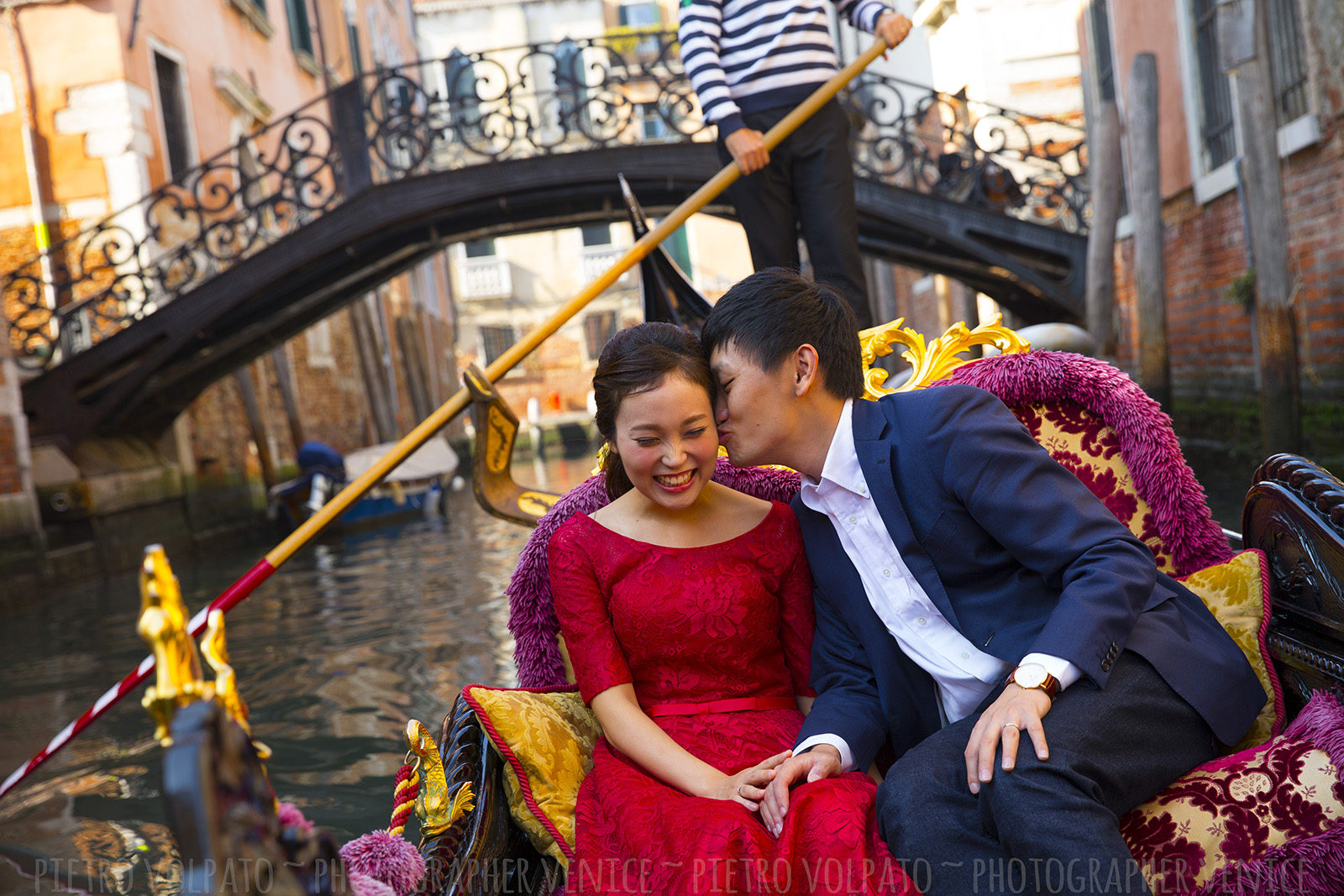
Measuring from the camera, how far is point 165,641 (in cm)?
72

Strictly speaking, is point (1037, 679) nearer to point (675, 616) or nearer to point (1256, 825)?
point (1256, 825)

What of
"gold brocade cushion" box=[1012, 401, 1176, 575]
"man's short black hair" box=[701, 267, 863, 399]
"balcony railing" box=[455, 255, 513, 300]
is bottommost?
"gold brocade cushion" box=[1012, 401, 1176, 575]

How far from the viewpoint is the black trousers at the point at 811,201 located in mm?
2939

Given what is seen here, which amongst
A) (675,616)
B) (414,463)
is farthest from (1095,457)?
(414,463)

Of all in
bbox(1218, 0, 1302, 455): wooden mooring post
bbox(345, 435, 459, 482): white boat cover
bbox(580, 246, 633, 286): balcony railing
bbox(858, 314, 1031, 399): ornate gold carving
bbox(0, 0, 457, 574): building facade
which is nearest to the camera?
bbox(858, 314, 1031, 399): ornate gold carving

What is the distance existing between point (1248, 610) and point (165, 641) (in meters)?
1.20

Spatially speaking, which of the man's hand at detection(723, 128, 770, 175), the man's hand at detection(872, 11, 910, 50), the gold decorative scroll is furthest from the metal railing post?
the gold decorative scroll

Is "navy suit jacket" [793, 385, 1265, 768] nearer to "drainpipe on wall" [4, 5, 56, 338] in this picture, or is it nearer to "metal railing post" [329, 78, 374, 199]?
"metal railing post" [329, 78, 374, 199]

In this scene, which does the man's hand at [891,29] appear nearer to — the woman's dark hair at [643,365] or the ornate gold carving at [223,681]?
the woman's dark hair at [643,365]

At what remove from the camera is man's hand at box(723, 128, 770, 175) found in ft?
9.09

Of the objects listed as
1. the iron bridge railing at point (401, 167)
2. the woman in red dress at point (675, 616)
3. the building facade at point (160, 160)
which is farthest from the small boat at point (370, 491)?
the woman in red dress at point (675, 616)

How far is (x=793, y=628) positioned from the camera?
1445 millimetres

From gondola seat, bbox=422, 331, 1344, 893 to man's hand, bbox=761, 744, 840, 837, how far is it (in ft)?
0.77

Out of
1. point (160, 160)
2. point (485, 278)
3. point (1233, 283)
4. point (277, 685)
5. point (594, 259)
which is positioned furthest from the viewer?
point (594, 259)
